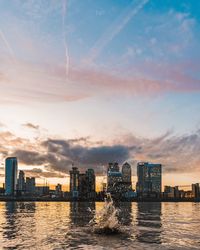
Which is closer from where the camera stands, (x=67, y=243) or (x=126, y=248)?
(x=126, y=248)

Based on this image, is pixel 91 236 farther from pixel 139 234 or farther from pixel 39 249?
pixel 39 249

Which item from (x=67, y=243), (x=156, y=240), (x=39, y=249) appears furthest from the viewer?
(x=156, y=240)

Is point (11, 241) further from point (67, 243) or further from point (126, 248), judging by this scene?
point (126, 248)

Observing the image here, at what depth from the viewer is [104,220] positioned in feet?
202

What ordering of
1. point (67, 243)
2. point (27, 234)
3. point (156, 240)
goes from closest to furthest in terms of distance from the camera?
1. point (67, 243)
2. point (156, 240)
3. point (27, 234)

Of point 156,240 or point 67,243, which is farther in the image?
point 156,240

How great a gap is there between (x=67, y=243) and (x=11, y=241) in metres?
8.18

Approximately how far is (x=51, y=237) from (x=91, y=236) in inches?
235

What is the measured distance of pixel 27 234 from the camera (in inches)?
2329

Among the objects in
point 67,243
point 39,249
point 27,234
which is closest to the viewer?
point 39,249

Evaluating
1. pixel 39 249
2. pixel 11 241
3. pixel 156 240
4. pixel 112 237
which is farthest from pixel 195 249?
pixel 11 241

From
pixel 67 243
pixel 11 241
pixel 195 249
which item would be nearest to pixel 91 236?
pixel 67 243

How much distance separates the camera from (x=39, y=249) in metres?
43.6

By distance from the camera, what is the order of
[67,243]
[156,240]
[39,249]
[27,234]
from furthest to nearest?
[27,234] → [156,240] → [67,243] → [39,249]
